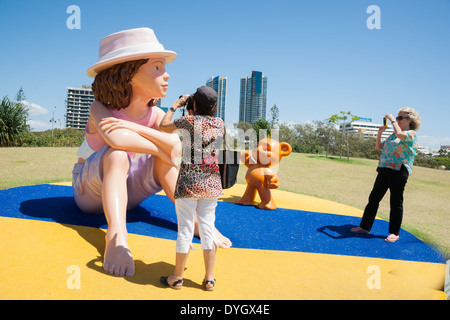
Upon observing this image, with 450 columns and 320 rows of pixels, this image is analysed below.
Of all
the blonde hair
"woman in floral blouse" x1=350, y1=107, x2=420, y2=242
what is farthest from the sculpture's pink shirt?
the blonde hair

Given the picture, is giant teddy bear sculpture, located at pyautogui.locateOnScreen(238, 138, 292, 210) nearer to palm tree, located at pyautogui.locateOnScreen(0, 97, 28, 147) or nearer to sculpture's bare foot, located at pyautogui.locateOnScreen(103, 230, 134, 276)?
sculpture's bare foot, located at pyautogui.locateOnScreen(103, 230, 134, 276)

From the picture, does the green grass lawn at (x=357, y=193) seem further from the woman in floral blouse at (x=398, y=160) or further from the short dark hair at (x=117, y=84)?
the short dark hair at (x=117, y=84)

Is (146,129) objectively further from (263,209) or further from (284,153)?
(284,153)

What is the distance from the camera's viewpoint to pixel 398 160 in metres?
4.10

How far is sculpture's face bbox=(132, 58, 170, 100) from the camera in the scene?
3.31 m

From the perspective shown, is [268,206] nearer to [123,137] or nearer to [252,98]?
[123,137]

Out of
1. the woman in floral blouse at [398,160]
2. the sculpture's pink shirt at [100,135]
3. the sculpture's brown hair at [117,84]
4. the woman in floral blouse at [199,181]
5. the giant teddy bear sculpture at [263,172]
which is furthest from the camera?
the giant teddy bear sculpture at [263,172]

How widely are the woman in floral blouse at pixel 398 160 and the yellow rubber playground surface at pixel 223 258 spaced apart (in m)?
0.43

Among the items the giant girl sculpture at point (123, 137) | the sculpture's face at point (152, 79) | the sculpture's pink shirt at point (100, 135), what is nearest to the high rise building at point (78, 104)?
the sculpture's pink shirt at point (100, 135)

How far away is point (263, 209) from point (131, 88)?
3051 mm

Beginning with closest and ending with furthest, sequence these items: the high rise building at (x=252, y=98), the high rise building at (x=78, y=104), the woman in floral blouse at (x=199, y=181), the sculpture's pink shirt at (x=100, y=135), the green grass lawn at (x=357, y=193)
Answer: the woman in floral blouse at (x=199, y=181), the sculpture's pink shirt at (x=100, y=135), the green grass lawn at (x=357, y=193), the high rise building at (x=252, y=98), the high rise building at (x=78, y=104)

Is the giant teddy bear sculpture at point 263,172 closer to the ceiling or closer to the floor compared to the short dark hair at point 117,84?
closer to the floor

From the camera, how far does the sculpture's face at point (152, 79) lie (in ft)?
10.8
